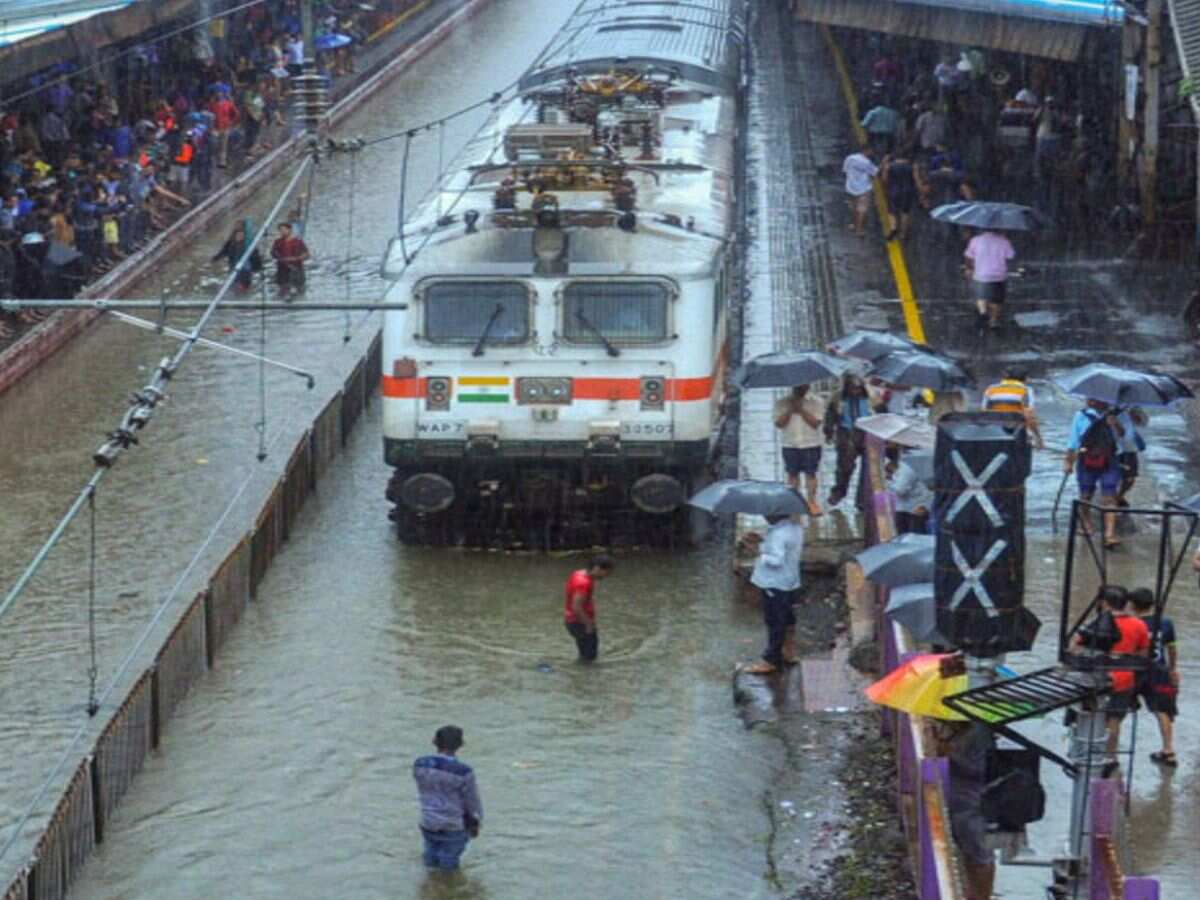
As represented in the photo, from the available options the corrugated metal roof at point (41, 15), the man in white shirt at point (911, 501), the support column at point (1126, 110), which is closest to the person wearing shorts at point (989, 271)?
the support column at point (1126, 110)

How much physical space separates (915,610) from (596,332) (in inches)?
295

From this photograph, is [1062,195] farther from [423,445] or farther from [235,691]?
[235,691]

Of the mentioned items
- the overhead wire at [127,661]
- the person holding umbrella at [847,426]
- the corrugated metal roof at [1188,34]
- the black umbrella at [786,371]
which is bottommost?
the overhead wire at [127,661]

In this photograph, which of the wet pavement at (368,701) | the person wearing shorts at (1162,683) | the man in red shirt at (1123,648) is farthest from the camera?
the wet pavement at (368,701)

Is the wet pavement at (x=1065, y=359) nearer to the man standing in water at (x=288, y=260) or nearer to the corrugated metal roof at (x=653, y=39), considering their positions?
the corrugated metal roof at (x=653, y=39)

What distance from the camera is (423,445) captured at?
23031mm

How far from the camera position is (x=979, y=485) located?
13148 millimetres

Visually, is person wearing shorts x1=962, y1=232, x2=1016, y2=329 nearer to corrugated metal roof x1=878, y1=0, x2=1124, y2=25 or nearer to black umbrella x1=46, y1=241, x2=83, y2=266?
corrugated metal roof x1=878, y1=0, x2=1124, y2=25

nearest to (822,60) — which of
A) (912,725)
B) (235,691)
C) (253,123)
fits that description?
(253,123)

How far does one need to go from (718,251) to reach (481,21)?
137 feet

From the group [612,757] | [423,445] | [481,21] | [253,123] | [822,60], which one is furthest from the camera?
[481,21]

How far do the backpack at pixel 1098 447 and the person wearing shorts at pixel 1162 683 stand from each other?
4.80 metres

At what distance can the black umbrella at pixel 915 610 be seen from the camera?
15.8 meters

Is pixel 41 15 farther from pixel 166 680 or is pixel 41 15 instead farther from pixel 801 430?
pixel 166 680
